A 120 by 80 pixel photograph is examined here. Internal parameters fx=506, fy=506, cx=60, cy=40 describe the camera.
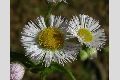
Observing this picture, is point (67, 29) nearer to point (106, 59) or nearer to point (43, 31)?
point (43, 31)

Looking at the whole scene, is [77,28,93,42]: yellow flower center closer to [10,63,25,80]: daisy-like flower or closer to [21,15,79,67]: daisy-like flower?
[21,15,79,67]: daisy-like flower

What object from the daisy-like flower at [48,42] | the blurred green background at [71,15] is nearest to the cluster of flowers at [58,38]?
the daisy-like flower at [48,42]

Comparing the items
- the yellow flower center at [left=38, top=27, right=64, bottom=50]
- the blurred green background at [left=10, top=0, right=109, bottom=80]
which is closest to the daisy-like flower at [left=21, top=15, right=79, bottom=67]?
the yellow flower center at [left=38, top=27, right=64, bottom=50]

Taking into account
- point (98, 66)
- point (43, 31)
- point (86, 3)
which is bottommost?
point (98, 66)

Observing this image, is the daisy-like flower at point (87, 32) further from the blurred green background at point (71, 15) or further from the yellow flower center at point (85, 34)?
the blurred green background at point (71, 15)

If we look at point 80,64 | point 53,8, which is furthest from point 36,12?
point 53,8
